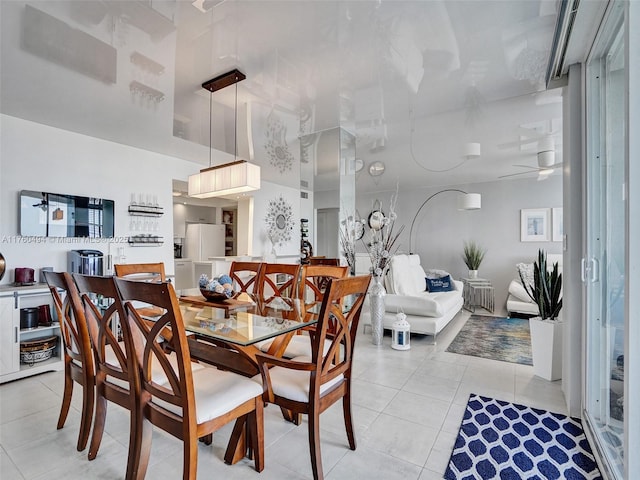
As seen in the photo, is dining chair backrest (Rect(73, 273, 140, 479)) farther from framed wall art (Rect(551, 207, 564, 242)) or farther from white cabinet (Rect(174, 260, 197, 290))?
framed wall art (Rect(551, 207, 564, 242))

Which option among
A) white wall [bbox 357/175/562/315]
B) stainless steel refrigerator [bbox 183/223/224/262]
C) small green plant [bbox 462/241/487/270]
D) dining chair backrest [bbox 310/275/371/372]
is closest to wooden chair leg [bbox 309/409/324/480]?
dining chair backrest [bbox 310/275/371/372]

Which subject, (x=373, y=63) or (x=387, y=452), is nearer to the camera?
(x=387, y=452)

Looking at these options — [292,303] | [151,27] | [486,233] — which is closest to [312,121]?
[151,27]

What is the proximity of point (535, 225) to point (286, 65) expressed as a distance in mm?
5670

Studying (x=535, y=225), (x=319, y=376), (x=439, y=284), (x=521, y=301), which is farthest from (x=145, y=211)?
(x=535, y=225)

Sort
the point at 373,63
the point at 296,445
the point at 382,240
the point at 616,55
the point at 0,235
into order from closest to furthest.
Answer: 1. the point at 616,55
2. the point at 296,445
3. the point at 373,63
4. the point at 0,235
5. the point at 382,240

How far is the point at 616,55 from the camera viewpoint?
1.69 metres

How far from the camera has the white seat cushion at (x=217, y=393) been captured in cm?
136

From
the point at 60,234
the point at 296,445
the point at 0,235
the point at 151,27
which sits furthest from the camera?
the point at 60,234

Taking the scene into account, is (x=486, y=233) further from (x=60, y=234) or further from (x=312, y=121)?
(x=60, y=234)

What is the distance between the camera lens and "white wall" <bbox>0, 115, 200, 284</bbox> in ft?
10.5

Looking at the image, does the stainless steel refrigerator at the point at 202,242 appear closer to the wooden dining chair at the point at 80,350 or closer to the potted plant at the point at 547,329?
the wooden dining chair at the point at 80,350

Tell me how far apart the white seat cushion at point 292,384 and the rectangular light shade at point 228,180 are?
69.5 inches

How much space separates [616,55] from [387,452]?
2.45 metres
